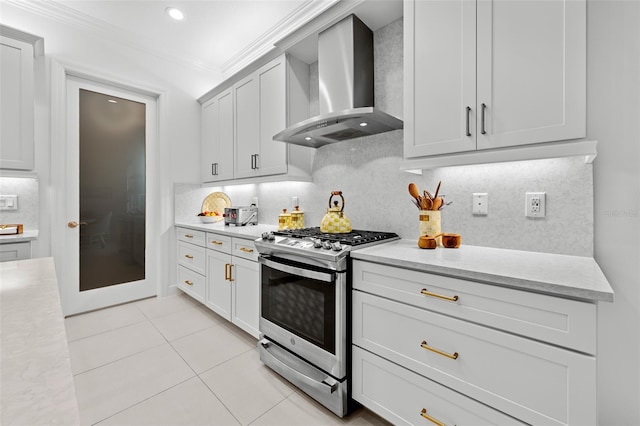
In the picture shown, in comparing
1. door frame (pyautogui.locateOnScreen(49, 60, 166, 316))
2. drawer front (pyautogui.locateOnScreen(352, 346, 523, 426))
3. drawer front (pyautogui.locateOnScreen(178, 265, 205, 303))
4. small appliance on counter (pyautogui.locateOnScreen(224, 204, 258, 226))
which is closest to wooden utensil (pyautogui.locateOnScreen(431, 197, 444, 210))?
drawer front (pyautogui.locateOnScreen(352, 346, 523, 426))

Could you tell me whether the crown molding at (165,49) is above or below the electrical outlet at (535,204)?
above

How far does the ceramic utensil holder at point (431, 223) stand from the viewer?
1.74m

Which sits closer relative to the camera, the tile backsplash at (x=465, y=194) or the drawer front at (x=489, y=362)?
the drawer front at (x=489, y=362)

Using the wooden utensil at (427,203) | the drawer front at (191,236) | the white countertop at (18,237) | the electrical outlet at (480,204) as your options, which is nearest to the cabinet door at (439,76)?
the wooden utensil at (427,203)

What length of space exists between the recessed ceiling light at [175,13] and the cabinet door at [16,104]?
46.4 inches

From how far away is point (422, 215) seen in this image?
5.83 ft

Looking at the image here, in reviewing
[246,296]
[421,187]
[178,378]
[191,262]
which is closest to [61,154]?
[191,262]

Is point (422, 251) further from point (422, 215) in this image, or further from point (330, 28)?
point (330, 28)

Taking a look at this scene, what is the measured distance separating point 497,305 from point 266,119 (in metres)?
2.41

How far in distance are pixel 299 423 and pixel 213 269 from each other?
5.42ft

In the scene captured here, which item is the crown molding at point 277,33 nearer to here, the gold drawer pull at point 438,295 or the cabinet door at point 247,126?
the cabinet door at point 247,126

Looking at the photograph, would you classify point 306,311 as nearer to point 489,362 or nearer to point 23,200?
point 489,362

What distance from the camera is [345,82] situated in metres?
2.09

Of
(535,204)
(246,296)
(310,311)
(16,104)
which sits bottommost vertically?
(246,296)
